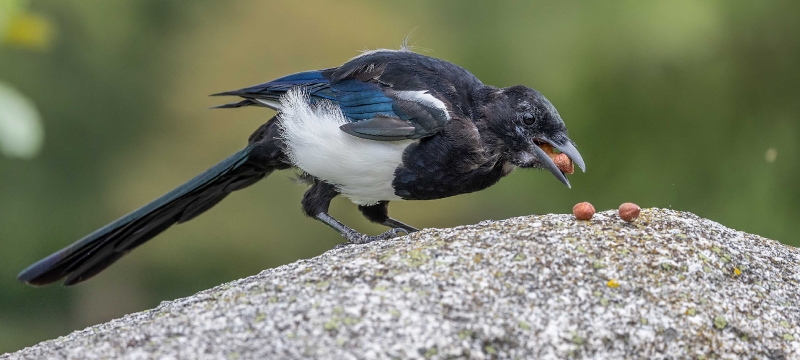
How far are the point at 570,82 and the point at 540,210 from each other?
28.7 inches

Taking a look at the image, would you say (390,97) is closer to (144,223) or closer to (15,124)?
(144,223)

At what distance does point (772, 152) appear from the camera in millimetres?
4211

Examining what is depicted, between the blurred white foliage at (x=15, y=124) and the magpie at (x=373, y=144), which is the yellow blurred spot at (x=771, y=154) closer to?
the magpie at (x=373, y=144)

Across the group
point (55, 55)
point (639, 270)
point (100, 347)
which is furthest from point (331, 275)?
point (55, 55)

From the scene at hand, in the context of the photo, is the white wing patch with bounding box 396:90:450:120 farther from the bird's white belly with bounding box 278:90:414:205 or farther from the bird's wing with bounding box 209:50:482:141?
the bird's white belly with bounding box 278:90:414:205

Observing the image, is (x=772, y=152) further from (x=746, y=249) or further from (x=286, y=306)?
(x=286, y=306)

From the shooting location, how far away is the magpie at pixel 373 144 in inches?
125

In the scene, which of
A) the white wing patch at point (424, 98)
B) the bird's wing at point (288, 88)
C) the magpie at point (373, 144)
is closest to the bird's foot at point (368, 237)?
the magpie at point (373, 144)

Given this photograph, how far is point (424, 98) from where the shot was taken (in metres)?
3.25

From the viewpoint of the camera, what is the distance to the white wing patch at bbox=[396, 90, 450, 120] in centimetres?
321

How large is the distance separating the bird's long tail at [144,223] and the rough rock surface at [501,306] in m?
0.88

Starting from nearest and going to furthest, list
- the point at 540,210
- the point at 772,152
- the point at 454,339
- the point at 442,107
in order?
the point at 454,339 < the point at 442,107 < the point at 772,152 < the point at 540,210

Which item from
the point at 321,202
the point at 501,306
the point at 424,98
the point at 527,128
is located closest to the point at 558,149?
the point at 527,128

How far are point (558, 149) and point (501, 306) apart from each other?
1189mm
